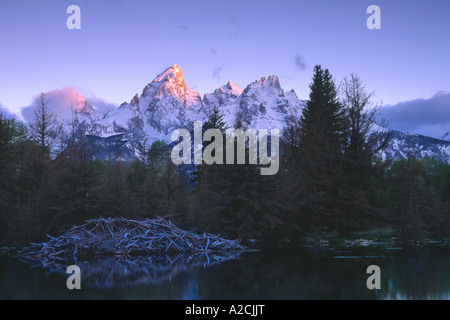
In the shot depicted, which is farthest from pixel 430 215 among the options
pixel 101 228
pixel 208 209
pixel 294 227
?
pixel 101 228

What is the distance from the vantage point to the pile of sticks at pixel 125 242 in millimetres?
18734

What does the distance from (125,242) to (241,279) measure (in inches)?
383

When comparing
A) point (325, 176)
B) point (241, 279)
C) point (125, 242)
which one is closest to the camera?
point (241, 279)

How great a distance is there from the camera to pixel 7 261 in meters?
16.4

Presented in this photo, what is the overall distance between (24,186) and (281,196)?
18.2 m

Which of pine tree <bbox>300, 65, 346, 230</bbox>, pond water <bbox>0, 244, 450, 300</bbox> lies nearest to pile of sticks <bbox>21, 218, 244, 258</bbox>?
pond water <bbox>0, 244, 450, 300</bbox>

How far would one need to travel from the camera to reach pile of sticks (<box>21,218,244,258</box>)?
18734mm

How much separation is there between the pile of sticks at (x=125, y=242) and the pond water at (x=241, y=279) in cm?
295

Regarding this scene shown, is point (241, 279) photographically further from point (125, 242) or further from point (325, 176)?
point (325, 176)

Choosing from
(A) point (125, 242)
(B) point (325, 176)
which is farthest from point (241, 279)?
(B) point (325, 176)

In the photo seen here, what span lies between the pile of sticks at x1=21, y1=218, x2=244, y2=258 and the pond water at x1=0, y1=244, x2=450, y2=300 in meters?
2.95

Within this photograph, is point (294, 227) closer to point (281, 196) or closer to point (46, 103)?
point (281, 196)

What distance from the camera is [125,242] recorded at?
19.2m

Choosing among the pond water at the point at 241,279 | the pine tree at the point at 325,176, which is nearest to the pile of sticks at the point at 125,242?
the pond water at the point at 241,279
